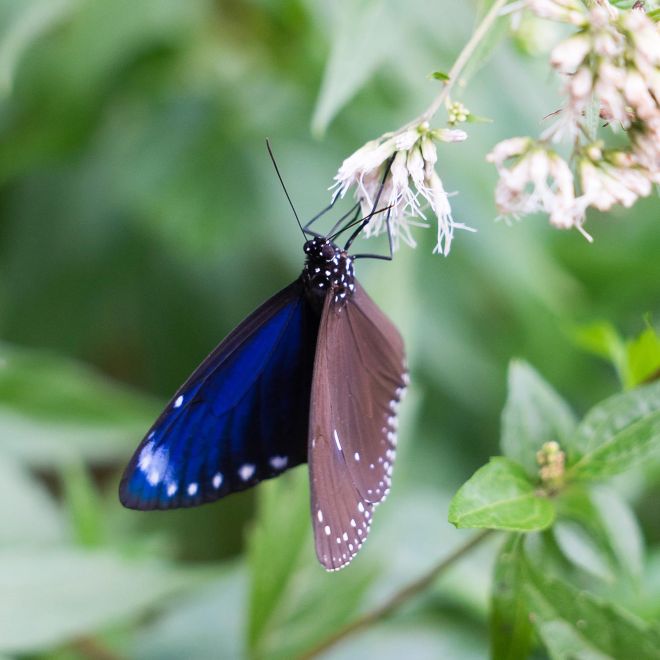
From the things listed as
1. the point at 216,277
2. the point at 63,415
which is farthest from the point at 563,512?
A: the point at 216,277

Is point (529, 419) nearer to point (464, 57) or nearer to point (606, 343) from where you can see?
point (606, 343)

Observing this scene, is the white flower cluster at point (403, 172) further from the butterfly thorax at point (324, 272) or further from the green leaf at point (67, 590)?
the green leaf at point (67, 590)

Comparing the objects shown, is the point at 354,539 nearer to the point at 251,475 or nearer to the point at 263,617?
the point at 251,475

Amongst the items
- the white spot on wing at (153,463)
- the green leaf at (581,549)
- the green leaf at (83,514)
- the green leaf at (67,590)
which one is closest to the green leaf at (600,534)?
the green leaf at (581,549)

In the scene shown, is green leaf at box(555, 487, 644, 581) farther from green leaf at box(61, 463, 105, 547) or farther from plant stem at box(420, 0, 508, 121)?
green leaf at box(61, 463, 105, 547)

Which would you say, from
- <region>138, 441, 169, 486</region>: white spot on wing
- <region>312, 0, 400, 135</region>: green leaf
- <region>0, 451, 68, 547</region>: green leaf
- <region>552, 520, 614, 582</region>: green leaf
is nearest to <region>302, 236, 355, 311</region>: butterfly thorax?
<region>312, 0, 400, 135</region>: green leaf

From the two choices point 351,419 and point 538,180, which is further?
point 351,419

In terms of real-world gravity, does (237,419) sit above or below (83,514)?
below
